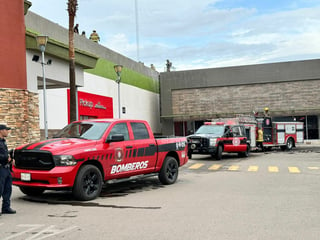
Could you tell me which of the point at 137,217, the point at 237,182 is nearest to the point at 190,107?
the point at 237,182

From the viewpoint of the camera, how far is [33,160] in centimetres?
883

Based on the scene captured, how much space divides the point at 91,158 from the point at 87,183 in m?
0.56

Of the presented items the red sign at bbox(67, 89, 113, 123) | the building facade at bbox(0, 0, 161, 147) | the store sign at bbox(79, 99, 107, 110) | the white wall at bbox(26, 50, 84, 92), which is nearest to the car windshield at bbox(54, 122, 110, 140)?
the building facade at bbox(0, 0, 161, 147)

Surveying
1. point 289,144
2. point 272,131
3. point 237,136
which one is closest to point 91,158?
point 237,136

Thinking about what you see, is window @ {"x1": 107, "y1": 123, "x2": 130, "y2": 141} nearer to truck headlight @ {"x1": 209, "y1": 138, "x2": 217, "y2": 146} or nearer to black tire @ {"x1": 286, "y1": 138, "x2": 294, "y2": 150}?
truck headlight @ {"x1": 209, "y1": 138, "x2": 217, "y2": 146}

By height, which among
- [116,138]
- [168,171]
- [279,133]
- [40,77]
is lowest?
[168,171]

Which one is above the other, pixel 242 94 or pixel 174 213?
pixel 242 94

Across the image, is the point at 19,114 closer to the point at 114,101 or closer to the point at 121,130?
the point at 121,130

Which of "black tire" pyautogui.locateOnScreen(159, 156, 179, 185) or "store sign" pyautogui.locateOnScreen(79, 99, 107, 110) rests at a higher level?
"store sign" pyautogui.locateOnScreen(79, 99, 107, 110)

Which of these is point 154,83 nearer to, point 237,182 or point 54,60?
point 54,60

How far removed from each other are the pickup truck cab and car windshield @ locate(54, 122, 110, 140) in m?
12.0

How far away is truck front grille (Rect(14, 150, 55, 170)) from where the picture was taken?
28.5 ft

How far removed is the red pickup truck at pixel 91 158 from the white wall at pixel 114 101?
14.5m

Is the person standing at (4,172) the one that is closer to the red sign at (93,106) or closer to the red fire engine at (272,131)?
the red fire engine at (272,131)
